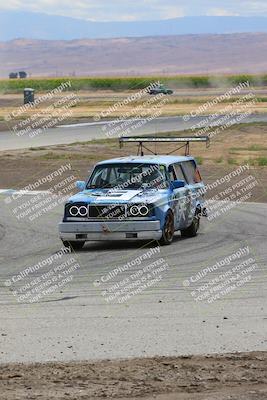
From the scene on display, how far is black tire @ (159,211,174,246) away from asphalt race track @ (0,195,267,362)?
0.53 feet

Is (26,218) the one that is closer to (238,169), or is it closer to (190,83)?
(238,169)

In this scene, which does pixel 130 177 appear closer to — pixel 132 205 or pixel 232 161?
pixel 132 205

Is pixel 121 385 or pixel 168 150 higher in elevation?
pixel 121 385

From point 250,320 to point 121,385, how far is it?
3.51m

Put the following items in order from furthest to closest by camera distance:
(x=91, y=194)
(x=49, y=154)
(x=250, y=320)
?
(x=49, y=154)
(x=91, y=194)
(x=250, y=320)

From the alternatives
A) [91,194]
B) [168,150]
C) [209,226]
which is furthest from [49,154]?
[91,194]

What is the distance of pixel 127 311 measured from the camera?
40.3ft

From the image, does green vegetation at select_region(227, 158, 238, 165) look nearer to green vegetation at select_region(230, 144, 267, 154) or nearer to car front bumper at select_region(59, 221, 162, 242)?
green vegetation at select_region(230, 144, 267, 154)

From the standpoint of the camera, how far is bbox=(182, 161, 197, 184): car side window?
2072cm

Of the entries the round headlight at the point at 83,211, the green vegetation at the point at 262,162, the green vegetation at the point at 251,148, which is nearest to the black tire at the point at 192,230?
the round headlight at the point at 83,211

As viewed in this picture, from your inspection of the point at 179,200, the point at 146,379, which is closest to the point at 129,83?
the point at 179,200

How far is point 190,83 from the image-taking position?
131 meters

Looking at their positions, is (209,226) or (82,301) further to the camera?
(209,226)

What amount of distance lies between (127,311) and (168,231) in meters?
6.66
